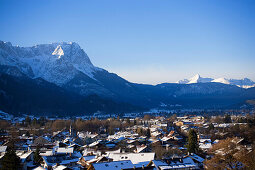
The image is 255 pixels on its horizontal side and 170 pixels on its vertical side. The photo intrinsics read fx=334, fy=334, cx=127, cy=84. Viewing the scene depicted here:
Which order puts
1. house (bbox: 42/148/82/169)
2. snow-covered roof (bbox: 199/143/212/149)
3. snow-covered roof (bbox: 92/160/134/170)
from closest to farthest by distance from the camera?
snow-covered roof (bbox: 92/160/134/170)
house (bbox: 42/148/82/169)
snow-covered roof (bbox: 199/143/212/149)

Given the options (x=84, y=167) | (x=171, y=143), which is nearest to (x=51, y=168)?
(x=84, y=167)

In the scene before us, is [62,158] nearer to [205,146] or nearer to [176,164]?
[176,164]

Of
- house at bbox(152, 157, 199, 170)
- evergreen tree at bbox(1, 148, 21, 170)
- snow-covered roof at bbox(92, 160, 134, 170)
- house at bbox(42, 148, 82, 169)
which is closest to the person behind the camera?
snow-covered roof at bbox(92, 160, 134, 170)

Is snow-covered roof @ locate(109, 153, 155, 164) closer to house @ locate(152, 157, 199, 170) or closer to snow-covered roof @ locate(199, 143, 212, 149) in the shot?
house @ locate(152, 157, 199, 170)


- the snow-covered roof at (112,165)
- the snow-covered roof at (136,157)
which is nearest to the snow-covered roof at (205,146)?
the snow-covered roof at (136,157)

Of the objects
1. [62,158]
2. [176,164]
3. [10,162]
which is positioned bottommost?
[176,164]

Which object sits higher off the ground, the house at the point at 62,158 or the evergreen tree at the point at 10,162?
the evergreen tree at the point at 10,162

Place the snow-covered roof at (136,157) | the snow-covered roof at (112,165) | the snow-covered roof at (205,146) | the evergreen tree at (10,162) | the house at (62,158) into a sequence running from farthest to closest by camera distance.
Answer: the snow-covered roof at (205,146) < the house at (62,158) < the snow-covered roof at (136,157) < the evergreen tree at (10,162) < the snow-covered roof at (112,165)

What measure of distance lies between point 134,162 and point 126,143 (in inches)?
1150

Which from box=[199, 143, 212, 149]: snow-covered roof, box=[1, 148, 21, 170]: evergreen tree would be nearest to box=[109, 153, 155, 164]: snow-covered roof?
box=[1, 148, 21, 170]: evergreen tree

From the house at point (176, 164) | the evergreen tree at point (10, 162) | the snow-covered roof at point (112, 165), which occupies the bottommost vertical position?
the house at point (176, 164)

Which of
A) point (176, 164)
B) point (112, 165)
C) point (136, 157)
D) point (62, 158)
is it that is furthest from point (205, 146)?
point (112, 165)

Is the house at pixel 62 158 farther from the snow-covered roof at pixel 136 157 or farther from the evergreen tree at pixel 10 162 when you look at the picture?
the evergreen tree at pixel 10 162

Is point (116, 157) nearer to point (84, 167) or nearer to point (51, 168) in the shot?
point (84, 167)
